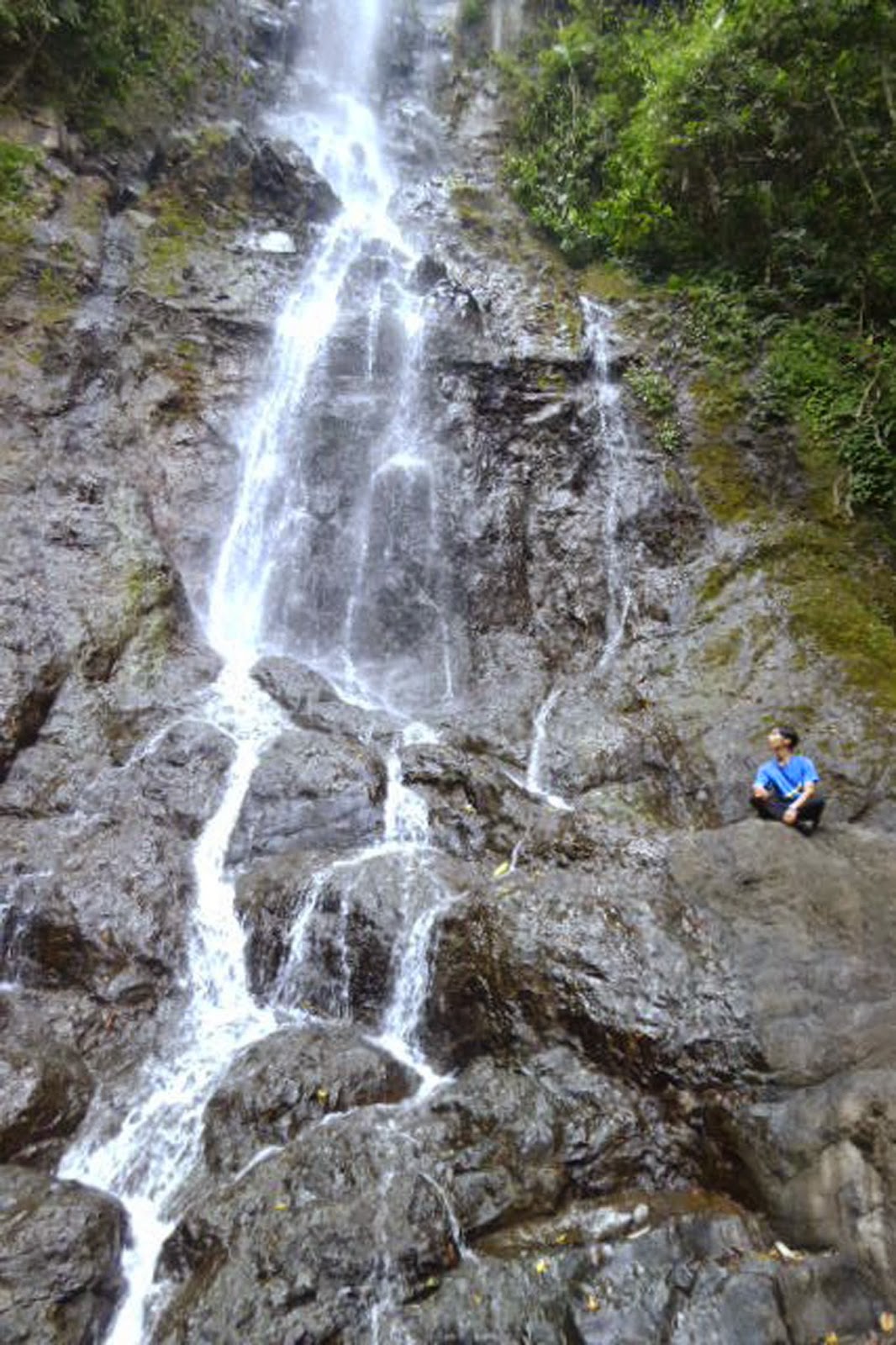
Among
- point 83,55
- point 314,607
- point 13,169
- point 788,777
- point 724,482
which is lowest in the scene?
point 788,777

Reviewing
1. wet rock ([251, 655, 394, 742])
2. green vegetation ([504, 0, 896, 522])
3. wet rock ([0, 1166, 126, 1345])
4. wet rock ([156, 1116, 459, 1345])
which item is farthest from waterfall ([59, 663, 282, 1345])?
green vegetation ([504, 0, 896, 522])

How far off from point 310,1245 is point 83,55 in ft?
61.4

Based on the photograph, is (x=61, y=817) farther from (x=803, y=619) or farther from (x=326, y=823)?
(x=803, y=619)

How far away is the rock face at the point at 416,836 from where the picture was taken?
4.31 metres

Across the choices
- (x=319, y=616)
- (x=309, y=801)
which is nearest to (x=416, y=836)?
(x=309, y=801)

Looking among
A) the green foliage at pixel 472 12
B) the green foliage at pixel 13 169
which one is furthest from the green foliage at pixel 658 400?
the green foliage at pixel 472 12

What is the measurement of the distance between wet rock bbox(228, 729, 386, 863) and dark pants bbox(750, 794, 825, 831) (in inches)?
139

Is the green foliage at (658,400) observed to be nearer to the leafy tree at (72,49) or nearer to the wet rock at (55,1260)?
the wet rock at (55,1260)

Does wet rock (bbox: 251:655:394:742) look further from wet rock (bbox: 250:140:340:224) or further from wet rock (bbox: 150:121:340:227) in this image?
wet rock (bbox: 250:140:340:224)

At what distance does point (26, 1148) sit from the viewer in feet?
17.3

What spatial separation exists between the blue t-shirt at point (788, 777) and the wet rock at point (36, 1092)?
19.5 ft

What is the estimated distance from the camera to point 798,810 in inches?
258

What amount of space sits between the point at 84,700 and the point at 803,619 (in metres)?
8.15

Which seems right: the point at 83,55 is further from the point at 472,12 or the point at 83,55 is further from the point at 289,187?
the point at 472,12
